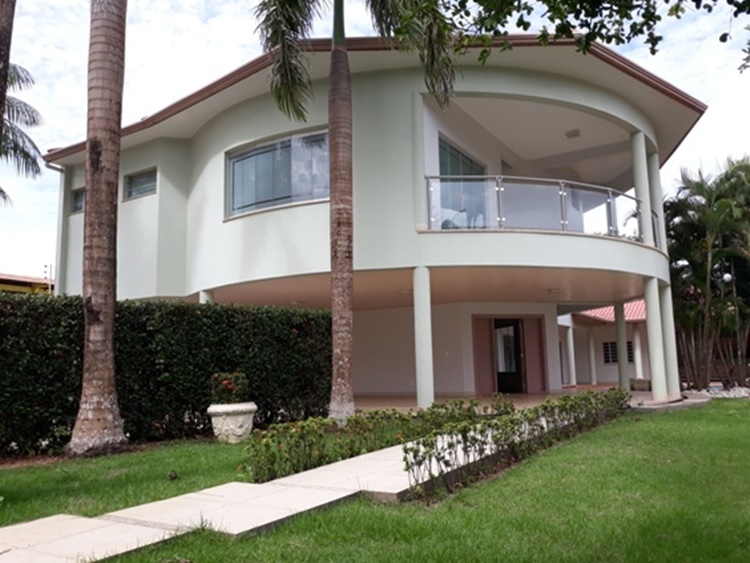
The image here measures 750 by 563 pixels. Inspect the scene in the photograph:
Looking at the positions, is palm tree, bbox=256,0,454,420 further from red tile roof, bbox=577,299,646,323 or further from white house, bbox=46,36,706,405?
red tile roof, bbox=577,299,646,323

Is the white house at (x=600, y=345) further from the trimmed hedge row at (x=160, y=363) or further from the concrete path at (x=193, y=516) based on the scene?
the concrete path at (x=193, y=516)

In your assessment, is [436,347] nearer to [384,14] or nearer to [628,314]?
[384,14]

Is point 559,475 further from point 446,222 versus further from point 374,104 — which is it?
point 374,104

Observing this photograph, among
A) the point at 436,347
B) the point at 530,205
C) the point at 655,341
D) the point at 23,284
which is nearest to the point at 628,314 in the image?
the point at 436,347

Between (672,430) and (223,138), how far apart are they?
1158 cm

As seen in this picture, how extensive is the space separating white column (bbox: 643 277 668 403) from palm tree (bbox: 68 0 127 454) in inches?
473

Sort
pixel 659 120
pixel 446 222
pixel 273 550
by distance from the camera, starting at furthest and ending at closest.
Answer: pixel 659 120, pixel 446 222, pixel 273 550

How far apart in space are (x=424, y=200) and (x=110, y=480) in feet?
26.6

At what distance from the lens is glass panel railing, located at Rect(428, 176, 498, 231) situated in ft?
43.1

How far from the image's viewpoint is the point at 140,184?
18.0 metres

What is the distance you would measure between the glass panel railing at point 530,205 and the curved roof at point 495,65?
2570 mm

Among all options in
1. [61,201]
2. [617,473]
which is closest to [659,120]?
[617,473]

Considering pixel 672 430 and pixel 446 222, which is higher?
pixel 446 222

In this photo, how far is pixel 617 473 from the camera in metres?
7.24
